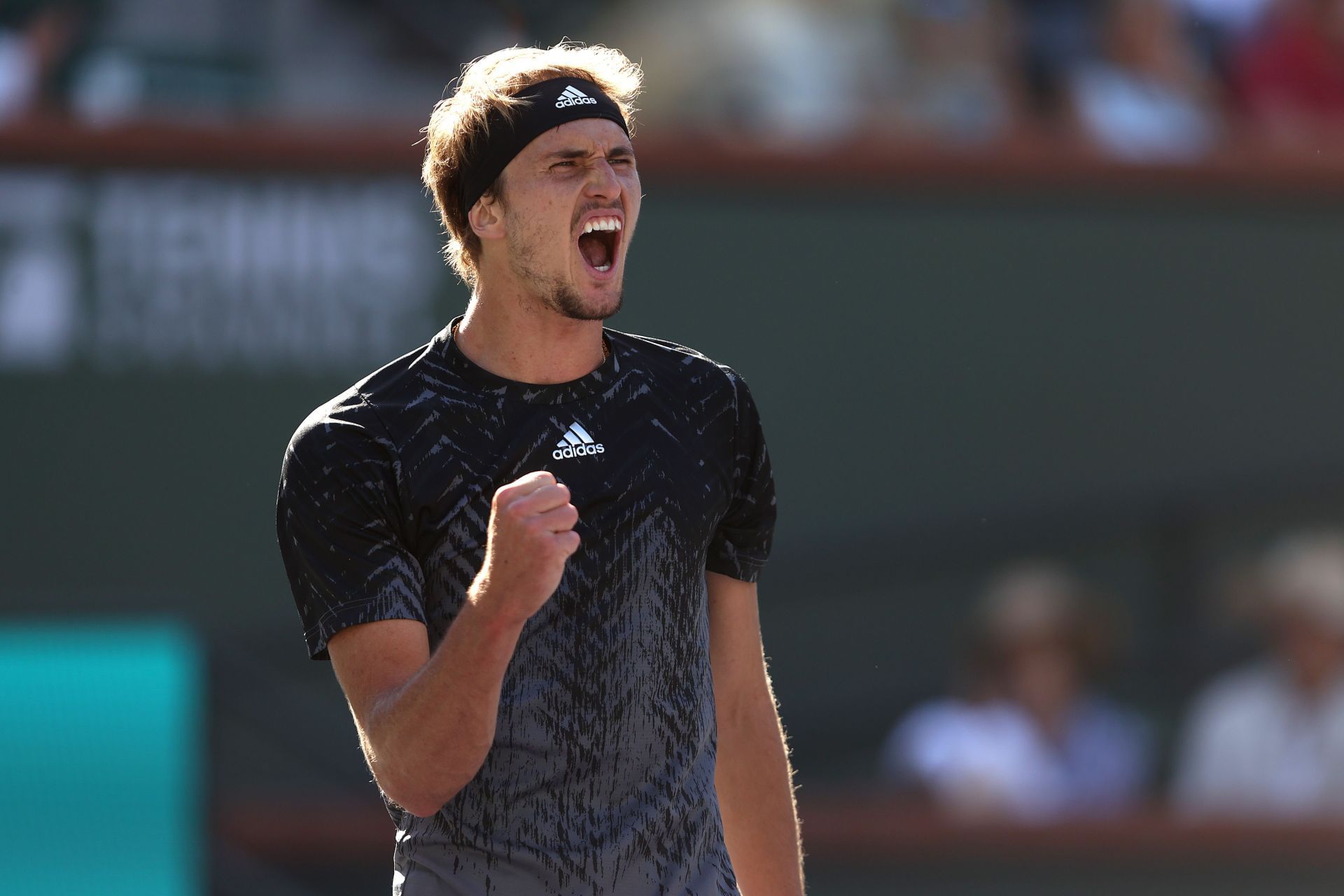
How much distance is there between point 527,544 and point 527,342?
51 centimetres

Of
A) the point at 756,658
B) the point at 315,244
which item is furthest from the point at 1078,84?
the point at 756,658

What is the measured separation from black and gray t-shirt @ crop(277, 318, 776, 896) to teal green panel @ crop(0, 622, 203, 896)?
3490 mm

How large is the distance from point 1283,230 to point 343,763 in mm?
3891

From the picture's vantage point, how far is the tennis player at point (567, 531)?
2551 millimetres

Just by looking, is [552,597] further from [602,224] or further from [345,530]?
[602,224]

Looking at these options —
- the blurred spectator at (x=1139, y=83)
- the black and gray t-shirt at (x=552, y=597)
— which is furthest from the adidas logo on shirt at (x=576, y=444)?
the blurred spectator at (x=1139, y=83)

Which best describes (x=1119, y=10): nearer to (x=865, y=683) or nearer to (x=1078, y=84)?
(x=1078, y=84)

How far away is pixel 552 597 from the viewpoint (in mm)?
2631

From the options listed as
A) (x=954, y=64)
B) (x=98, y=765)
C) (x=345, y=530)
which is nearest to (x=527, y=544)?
(x=345, y=530)

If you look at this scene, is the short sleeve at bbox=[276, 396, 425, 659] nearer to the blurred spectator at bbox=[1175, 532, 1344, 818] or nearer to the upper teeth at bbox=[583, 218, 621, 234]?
the upper teeth at bbox=[583, 218, 621, 234]

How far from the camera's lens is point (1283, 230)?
7191 mm

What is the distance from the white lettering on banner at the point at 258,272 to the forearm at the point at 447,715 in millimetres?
4546

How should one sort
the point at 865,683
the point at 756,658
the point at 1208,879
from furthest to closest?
the point at 865,683 < the point at 1208,879 < the point at 756,658

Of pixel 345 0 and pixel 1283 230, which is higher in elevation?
pixel 345 0
